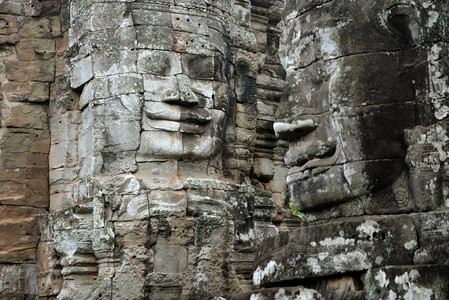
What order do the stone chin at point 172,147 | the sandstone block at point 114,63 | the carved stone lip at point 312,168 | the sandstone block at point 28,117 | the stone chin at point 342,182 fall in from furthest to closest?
the sandstone block at point 28,117
the sandstone block at point 114,63
the stone chin at point 172,147
the carved stone lip at point 312,168
the stone chin at point 342,182

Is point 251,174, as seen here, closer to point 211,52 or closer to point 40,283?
point 211,52

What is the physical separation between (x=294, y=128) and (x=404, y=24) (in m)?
1.05

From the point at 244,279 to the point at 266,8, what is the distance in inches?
170

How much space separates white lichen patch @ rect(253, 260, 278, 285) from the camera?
22.8ft

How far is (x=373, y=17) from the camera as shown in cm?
686

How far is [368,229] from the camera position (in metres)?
6.46

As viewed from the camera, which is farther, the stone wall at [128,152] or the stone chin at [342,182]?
the stone wall at [128,152]

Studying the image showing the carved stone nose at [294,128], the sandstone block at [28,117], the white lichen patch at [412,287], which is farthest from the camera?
the sandstone block at [28,117]

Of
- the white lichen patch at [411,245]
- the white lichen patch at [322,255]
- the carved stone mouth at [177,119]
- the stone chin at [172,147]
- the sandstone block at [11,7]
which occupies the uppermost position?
the sandstone block at [11,7]

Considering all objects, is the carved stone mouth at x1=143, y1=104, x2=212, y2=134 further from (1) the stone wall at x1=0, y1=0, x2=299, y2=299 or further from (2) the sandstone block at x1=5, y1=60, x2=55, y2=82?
(2) the sandstone block at x1=5, y1=60, x2=55, y2=82

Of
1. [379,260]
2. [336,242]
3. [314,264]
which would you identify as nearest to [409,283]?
[379,260]

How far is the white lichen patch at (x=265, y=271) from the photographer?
695 cm

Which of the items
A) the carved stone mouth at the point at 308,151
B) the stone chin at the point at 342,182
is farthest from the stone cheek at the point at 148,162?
the stone chin at the point at 342,182

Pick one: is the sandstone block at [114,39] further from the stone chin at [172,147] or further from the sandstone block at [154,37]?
the stone chin at [172,147]
